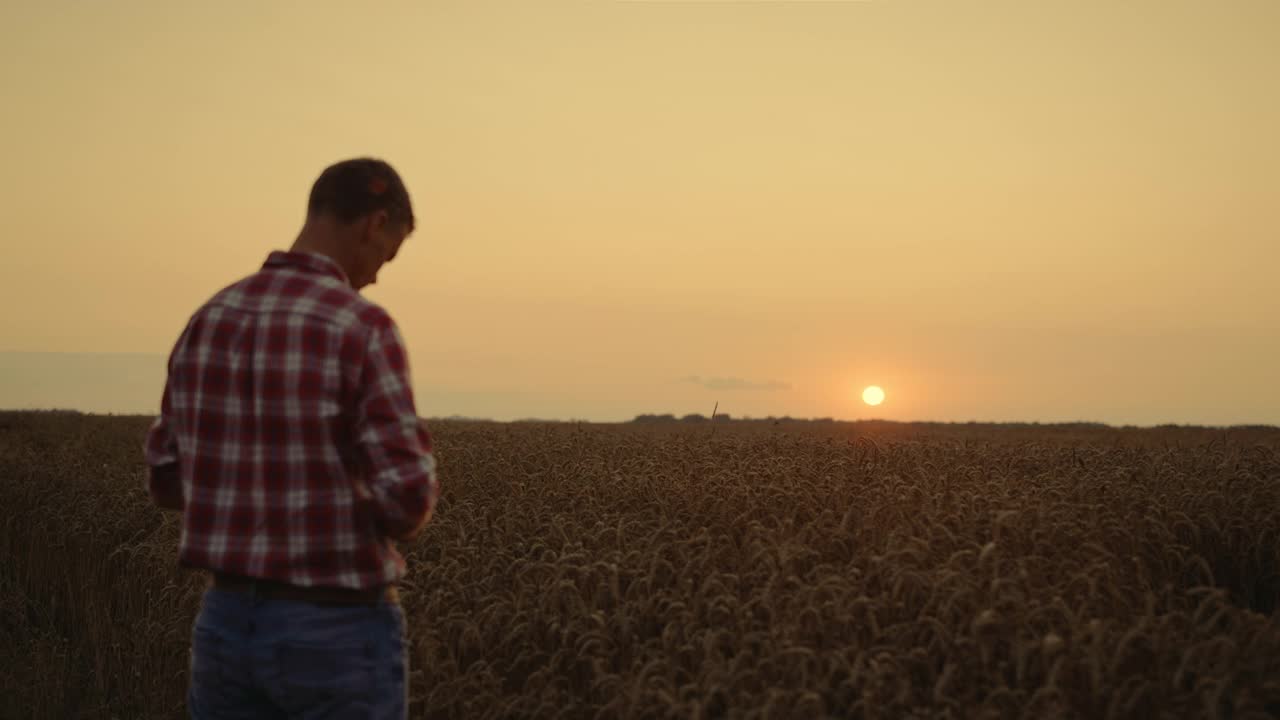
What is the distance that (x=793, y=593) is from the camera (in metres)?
6.21

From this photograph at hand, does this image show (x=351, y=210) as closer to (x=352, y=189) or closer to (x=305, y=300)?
(x=352, y=189)

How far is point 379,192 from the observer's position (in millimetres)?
3506

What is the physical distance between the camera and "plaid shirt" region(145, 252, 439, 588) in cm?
317

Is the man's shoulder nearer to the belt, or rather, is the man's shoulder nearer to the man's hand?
the man's hand

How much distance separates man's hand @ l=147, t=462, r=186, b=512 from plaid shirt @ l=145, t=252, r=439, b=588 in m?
0.44

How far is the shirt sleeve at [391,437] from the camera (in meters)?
3.16

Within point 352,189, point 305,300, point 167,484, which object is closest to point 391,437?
point 305,300

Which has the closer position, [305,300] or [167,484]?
[305,300]

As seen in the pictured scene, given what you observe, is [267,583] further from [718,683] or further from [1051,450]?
[1051,450]


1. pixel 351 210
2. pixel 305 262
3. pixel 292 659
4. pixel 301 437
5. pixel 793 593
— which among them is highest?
pixel 351 210

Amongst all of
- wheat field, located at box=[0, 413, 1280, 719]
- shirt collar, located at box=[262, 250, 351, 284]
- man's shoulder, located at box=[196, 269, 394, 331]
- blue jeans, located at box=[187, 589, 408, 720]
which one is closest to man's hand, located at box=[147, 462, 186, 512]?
blue jeans, located at box=[187, 589, 408, 720]

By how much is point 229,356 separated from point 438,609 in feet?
14.7

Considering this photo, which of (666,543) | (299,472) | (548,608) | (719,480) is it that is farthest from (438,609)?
(299,472)

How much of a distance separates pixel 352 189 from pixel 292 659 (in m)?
1.59
